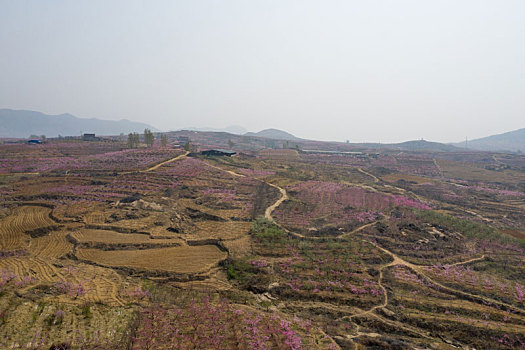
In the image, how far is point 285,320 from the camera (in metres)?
16.4

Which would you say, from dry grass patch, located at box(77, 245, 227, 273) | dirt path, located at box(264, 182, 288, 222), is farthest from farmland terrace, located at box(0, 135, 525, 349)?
dirt path, located at box(264, 182, 288, 222)

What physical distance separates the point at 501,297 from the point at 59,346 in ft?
102

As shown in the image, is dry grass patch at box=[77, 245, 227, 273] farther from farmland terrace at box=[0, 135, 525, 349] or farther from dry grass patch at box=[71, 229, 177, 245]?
dry grass patch at box=[71, 229, 177, 245]

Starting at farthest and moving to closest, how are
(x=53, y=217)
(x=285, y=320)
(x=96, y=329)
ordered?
(x=53, y=217), (x=285, y=320), (x=96, y=329)

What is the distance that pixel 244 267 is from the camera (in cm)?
2344

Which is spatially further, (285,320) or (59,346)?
(285,320)

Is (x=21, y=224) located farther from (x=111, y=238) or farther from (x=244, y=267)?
(x=244, y=267)

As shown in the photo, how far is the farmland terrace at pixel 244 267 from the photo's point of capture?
47.8ft

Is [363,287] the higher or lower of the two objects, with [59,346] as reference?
lower

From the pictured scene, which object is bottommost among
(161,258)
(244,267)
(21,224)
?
(244,267)

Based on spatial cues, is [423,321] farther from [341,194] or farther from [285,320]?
[341,194]

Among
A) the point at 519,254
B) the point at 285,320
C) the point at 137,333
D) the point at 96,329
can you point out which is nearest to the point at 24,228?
the point at 96,329

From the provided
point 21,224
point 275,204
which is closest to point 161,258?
point 21,224

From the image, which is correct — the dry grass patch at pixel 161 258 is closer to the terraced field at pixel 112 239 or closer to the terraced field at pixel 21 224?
the terraced field at pixel 112 239
